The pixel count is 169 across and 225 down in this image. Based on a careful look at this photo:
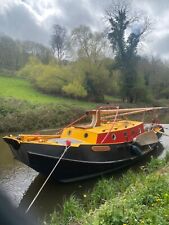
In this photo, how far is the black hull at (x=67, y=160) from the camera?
12008 mm

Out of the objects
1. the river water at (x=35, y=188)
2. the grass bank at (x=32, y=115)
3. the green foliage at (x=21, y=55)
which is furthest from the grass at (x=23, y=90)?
the river water at (x=35, y=188)

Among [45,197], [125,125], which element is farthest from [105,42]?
[45,197]

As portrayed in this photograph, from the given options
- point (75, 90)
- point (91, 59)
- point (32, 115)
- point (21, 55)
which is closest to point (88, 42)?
point (91, 59)

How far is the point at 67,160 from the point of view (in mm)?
12227

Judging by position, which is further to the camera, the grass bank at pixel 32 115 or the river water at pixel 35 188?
the grass bank at pixel 32 115

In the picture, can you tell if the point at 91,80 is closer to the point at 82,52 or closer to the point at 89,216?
the point at 82,52

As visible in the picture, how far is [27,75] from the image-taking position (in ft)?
154

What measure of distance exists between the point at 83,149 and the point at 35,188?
2.39 meters

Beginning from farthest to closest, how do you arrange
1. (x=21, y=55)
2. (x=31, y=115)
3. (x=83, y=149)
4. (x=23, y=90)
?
(x=21, y=55), (x=23, y=90), (x=31, y=115), (x=83, y=149)

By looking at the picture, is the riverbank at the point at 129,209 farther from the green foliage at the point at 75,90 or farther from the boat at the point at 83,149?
the green foliage at the point at 75,90

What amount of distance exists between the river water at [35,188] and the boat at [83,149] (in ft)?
1.57

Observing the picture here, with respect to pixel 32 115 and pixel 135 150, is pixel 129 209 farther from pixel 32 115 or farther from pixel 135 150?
pixel 32 115

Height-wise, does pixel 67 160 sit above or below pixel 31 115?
above

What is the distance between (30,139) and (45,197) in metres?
3.41
